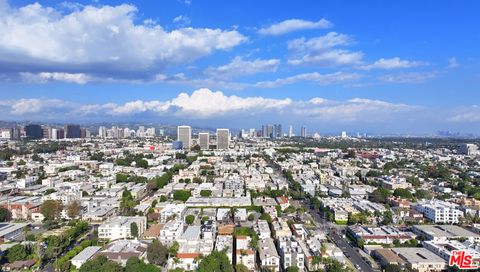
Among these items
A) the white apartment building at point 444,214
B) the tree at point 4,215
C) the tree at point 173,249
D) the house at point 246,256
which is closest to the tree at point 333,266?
the house at point 246,256

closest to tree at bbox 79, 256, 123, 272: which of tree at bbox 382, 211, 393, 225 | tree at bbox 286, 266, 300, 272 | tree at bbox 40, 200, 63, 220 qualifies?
tree at bbox 286, 266, 300, 272

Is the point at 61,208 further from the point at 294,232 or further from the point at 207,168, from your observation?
the point at 207,168

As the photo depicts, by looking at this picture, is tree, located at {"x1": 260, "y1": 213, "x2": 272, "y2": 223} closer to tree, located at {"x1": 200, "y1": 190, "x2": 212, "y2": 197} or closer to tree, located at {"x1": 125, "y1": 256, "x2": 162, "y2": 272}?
tree, located at {"x1": 200, "y1": 190, "x2": 212, "y2": 197}

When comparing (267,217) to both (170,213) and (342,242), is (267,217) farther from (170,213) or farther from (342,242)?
(170,213)

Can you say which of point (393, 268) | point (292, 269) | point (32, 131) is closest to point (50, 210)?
point (292, 269)

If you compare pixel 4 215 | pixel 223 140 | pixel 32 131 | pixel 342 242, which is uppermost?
pixel 32 131

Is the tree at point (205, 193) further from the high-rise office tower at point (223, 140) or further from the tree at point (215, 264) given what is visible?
the high-rise office tower at point (223, 140)

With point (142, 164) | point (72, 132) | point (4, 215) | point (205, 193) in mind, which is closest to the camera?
point (4, 215)
